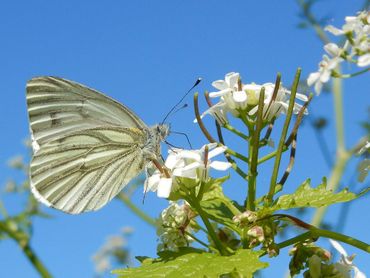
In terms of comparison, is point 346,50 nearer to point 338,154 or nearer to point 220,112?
point 220,112

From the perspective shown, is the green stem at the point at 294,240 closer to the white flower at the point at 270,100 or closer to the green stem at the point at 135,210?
→ the white flower at the point at 270,100

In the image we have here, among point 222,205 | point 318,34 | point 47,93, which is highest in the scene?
point 318,34

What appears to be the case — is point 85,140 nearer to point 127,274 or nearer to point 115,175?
point 115,175

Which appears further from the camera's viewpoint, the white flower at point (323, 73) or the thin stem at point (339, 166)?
the thin stem at point (339, 166)

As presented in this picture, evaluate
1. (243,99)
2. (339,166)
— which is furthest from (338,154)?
(243,99)

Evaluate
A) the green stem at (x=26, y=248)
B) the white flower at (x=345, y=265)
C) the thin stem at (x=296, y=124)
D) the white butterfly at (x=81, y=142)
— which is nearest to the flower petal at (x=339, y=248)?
the white flower at (x=345, y=265)

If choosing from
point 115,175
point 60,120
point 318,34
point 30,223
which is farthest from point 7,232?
point 318,34
